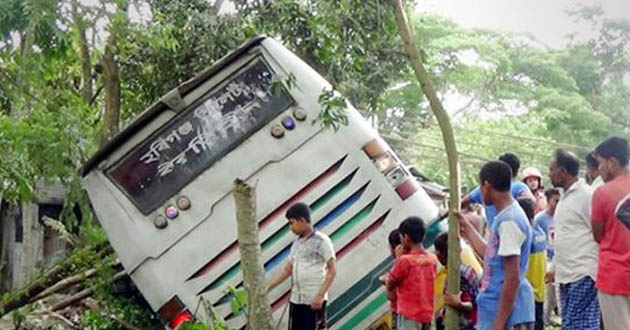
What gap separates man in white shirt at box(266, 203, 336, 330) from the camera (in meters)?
6.13

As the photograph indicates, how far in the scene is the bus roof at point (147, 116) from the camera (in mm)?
6438

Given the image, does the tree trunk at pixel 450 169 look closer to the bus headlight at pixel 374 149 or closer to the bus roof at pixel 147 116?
the bus headlight at pixel 374 149

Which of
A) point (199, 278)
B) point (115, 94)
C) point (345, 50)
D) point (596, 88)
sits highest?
point (115, 94)

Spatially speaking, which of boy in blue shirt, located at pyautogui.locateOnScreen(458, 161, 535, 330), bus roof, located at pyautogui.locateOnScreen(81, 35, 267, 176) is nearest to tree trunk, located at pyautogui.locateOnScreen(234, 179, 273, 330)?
boy in blue shirt, located at pyautogui.locateOnScreen(458, 161, 535, 330)

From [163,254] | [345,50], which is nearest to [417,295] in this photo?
[345,50]

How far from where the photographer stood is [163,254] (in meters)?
6.38

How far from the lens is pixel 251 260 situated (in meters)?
3.88

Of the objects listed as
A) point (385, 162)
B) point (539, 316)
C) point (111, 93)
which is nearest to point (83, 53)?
point (111, 93)

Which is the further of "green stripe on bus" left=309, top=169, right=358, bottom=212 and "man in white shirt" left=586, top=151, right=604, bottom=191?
"green stripe on bus" left=309, top=169, right=358, bottom=212

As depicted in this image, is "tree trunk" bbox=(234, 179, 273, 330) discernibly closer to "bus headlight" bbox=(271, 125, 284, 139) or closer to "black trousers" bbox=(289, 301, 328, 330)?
"black trousers" bbox=(289, 301, 328, 330)

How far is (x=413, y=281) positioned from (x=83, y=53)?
471 centimetres

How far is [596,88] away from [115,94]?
21.1 meters

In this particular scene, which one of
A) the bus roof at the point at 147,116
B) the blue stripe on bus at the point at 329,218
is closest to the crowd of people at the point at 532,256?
the blue stripe on bus at the point at 329,218

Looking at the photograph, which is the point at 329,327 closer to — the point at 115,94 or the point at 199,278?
the point at 199,278
